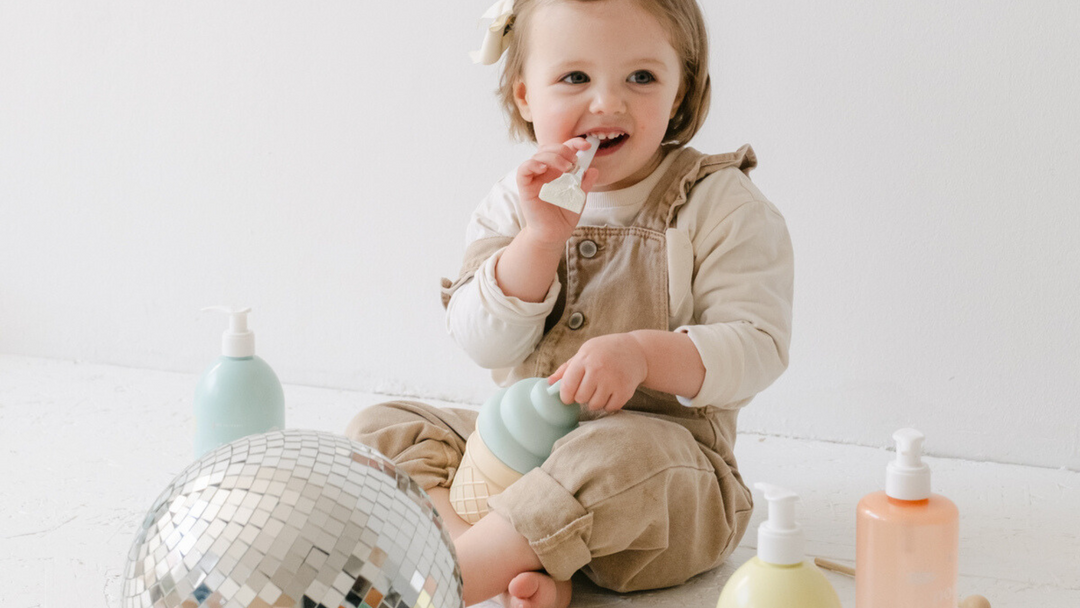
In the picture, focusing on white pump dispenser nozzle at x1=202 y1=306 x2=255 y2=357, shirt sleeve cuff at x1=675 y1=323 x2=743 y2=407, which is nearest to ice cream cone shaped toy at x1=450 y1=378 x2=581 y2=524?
shirt sleeve cuff at x1=675 y1=323 x2=743 y2=407

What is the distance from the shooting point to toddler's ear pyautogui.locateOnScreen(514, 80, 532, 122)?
1153mm

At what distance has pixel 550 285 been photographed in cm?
108

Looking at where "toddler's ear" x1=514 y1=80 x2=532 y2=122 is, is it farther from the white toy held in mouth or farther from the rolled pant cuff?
the rolled pant cuff

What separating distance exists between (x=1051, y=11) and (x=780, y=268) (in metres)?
0.53

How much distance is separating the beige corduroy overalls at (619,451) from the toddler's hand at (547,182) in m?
0.06

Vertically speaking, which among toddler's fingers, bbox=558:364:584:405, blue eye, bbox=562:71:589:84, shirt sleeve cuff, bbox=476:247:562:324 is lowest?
toddler's fingers, bbox=558:364:584:405

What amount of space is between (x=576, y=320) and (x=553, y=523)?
0.82 feet

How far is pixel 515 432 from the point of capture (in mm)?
974

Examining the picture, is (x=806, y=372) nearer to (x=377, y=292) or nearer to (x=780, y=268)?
(x=780, y=268)

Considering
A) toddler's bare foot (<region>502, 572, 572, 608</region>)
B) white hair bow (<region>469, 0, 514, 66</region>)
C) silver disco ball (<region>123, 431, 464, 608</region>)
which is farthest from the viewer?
white hair bow (<region>469, 0, 514, 66</region>)

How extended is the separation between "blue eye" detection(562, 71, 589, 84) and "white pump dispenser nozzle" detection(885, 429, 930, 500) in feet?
1.52

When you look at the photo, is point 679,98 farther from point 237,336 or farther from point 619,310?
point 237,336

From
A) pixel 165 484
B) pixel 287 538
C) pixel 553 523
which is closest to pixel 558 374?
pixel 553 523

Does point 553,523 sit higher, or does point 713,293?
point 713,293
